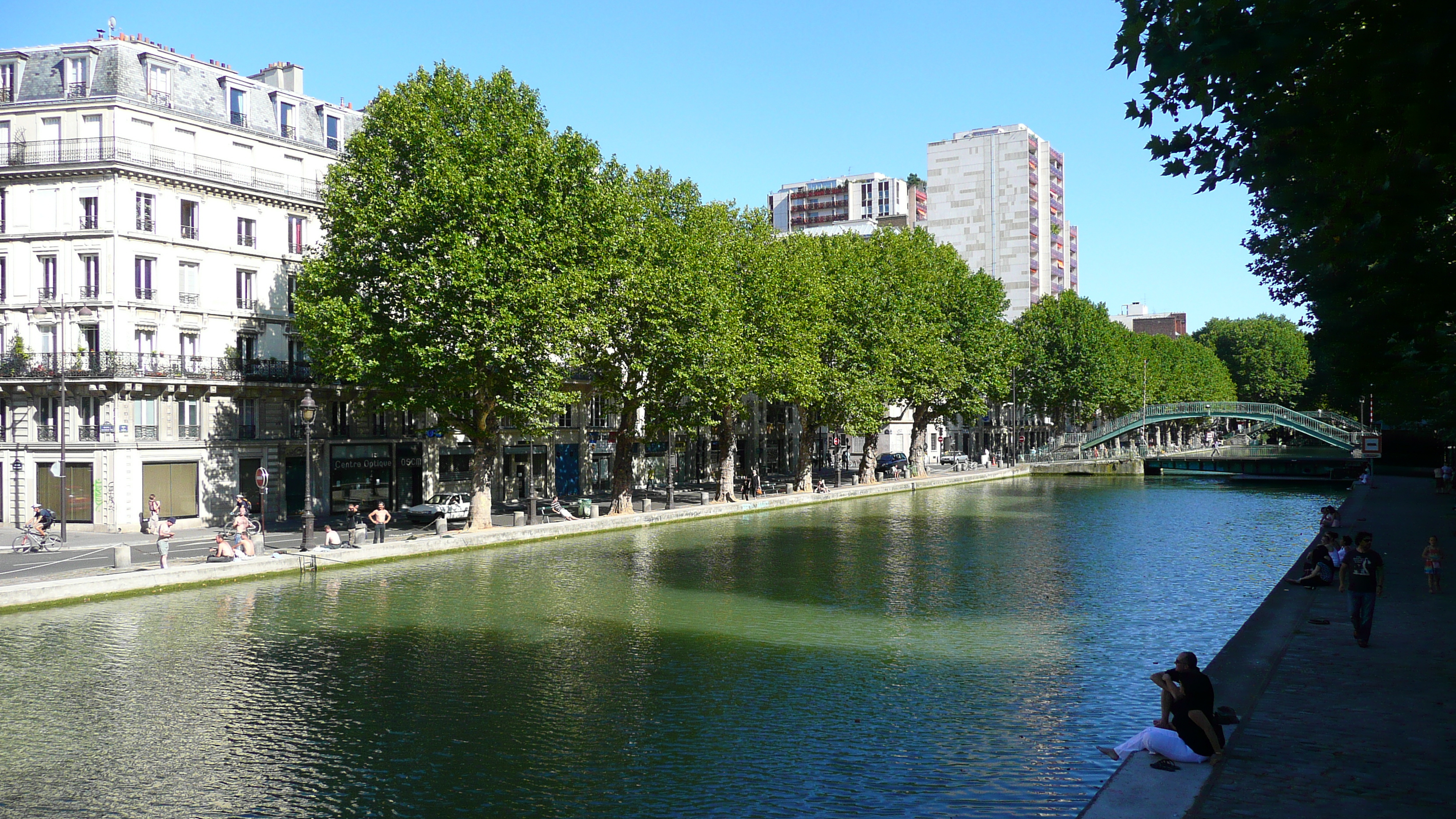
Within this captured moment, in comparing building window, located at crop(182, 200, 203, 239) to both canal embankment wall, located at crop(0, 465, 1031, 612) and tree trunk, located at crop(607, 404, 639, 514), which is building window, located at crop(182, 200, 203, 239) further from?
tree trunk, located at crop(607, 404, 639, 514)

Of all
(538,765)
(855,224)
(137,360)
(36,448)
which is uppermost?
(855,224)

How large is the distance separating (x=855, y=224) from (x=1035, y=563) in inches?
4377

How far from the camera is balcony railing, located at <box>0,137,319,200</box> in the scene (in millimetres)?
43531

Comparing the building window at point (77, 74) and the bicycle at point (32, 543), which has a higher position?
the building window at point (77, 74)

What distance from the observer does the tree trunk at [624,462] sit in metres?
51.5

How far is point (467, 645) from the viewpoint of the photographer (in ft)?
73.5

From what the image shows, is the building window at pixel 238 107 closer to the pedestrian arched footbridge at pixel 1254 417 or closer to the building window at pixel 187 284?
the building window at pixel 187 284

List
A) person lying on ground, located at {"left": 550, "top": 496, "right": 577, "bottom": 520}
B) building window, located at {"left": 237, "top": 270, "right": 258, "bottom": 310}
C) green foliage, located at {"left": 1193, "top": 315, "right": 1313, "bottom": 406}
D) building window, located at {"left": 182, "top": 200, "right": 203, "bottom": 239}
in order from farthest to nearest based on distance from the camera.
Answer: green foliage, located at {"left": 1193, "top": 315, "right": 1313, "bottom": 406}
building window, located at {"left": 237, "top": 270, "right": 258, "bottom": 310}
person lying on ground, located at {"left": 550, "top": 496, "right": 577, "bottom": 520}
building window, located at {"left": 182, "top": 200, "right": 203, "bottom": 239}

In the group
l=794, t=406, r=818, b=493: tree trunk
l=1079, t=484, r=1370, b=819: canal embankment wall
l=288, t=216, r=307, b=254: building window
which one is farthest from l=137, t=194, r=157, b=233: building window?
l=1079, t=484, r=1370, b=819: canal embankment wall

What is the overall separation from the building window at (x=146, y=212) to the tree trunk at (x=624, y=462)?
22.4 meters

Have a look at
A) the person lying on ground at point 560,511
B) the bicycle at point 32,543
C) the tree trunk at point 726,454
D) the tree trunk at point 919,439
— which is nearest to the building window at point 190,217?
the bicycle at point 32,543

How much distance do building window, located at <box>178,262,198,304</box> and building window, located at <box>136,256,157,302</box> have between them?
1.12m

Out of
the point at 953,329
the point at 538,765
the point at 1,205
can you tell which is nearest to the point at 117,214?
the point at 1,205

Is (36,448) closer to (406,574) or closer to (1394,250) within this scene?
(406,574)
